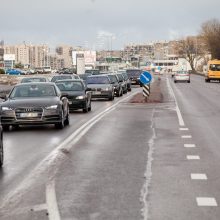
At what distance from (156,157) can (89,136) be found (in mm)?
4628

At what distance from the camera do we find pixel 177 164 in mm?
11555

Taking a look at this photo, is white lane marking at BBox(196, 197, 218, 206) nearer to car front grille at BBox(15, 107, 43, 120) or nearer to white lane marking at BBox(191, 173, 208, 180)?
white lane marking at BBox(191, 173, 208, 180)

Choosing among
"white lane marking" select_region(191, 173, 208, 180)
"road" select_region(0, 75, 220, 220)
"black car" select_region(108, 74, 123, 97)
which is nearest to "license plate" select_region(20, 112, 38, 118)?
"road" select_region(0, 75, 220, 220)

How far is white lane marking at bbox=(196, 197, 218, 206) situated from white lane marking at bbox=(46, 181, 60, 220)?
5.57 ft

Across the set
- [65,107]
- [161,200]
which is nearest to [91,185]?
[161,200]

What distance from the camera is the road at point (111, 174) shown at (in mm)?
7688

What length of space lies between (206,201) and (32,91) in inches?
501

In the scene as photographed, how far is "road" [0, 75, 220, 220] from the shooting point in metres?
7.69

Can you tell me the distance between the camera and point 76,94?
1076 inches

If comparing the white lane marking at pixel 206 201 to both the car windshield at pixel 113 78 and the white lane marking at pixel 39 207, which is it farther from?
the car windshield at pixel 113 78

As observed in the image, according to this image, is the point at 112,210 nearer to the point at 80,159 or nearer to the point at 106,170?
the point at 106,170

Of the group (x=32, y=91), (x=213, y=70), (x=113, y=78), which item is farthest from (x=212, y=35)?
(x=32, y=91)

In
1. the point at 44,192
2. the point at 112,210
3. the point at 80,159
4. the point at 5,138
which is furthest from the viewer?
the point at 5,138

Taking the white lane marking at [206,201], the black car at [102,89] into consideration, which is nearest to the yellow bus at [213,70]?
the black car at [102,89]
